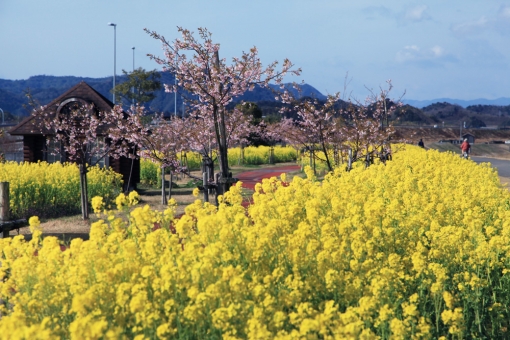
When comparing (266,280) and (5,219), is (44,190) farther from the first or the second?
(266,280)

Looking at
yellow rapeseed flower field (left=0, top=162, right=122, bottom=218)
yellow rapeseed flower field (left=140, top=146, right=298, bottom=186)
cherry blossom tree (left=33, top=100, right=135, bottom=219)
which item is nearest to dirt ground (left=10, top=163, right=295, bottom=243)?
cherry blossom tree (left=33, top=100, right=135, bottom=219)

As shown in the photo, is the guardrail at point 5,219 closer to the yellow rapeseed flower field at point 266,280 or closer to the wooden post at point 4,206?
the wooden post at point 4,206

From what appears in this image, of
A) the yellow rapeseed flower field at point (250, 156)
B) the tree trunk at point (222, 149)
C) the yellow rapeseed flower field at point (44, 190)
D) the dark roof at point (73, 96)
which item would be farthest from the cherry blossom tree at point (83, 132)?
the yellow rapeseed flower field at point (250, 156)

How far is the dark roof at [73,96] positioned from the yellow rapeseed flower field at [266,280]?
691 inches

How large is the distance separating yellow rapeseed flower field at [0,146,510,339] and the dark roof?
17.6 m

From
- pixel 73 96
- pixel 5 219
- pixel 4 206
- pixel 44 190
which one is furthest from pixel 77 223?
pixel 73 96

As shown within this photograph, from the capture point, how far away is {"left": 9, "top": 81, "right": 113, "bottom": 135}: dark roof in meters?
24.7

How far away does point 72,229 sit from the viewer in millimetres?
14844

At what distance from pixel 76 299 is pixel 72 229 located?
1108 centimetres

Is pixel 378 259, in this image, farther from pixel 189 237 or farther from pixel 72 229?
pixel 72 229

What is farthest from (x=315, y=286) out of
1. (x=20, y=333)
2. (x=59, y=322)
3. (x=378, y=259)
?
(x=20, y=333)

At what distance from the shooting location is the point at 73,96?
82.7 ft

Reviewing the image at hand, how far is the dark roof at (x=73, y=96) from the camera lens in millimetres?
24734

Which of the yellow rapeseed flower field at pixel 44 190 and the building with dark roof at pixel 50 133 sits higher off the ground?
the building with dark roof at pixel 50 133
